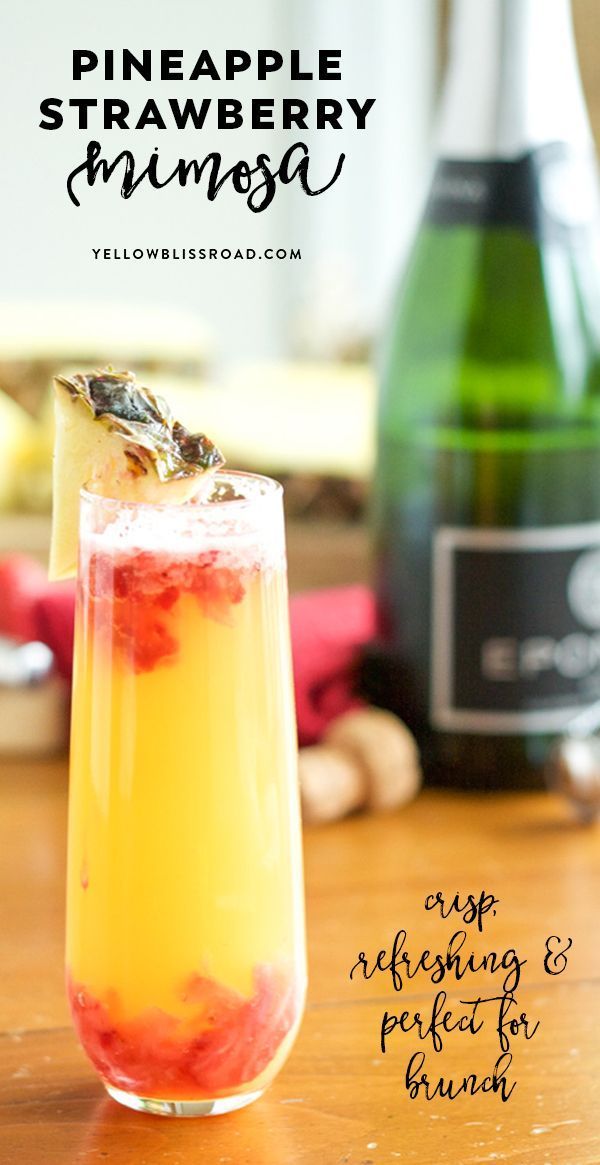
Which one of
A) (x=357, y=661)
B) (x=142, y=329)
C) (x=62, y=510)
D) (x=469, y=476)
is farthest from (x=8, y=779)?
(x=142, y=329)

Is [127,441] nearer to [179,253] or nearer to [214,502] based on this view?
[214,502]

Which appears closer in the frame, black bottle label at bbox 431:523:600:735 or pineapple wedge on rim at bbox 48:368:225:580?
pineapple wedge on rim at bbox 48:368:225:580

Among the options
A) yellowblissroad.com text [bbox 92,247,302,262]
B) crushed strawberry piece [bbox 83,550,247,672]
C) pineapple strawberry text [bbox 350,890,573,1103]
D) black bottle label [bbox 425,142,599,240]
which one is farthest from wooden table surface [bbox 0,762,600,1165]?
yellowblissroad.com text [bbox 92,247,302,262]

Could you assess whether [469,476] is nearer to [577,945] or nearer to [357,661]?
[357,661]

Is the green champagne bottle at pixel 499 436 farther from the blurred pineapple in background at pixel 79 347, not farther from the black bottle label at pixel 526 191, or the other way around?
the blurred pineapple in background at pixel 79 347

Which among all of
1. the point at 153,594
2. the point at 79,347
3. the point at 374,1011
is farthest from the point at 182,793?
the point at 79,347

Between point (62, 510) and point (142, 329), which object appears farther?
point (142, 329)

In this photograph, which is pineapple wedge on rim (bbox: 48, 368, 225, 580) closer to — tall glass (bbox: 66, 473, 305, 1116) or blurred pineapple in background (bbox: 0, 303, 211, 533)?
tall glass (bbox: 66, 473, 305, 1116)
